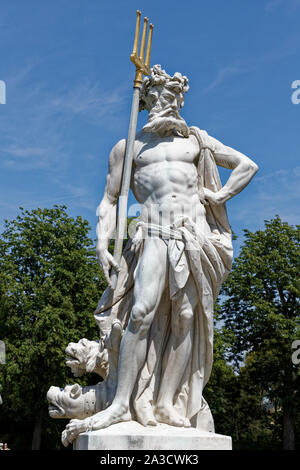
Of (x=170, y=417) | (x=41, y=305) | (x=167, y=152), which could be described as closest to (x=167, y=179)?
(x=167, y=152)

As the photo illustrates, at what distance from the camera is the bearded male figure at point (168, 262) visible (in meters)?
5.55

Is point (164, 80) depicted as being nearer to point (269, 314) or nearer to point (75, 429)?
point (75, 429)

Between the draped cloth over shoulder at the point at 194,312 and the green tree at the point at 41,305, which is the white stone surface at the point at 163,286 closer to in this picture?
the draped cloth over shoulder at the point at 194,312

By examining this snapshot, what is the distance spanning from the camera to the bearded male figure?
5.55 m

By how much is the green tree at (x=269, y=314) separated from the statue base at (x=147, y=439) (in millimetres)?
17036

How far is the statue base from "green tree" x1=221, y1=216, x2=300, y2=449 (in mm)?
17036

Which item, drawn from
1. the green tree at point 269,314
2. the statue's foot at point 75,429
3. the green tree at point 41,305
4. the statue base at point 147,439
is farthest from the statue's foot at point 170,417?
the green tree at point 269,314

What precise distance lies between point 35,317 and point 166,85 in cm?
1672

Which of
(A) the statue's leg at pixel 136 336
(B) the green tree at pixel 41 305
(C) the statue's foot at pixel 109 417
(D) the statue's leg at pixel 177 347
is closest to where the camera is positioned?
(C) the statue's foot at pixel 109 417

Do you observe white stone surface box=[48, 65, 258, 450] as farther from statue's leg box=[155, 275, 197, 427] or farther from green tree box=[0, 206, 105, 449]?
green tree box=[0, 206, 105, 449]

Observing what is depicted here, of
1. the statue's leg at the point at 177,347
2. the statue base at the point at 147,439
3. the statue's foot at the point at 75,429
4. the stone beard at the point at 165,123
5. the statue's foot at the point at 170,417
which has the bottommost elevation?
the statue base at the point at 147,439

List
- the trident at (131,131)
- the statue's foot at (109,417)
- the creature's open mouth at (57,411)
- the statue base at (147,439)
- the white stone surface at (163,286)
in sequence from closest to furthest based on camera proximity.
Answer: the statue base at (147,439) < the statue's foot at (109,417) < the white stone surface at (163,286) < the creature's open mouth at (57,411) < the trident at (131,131)

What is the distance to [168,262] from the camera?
5855mm

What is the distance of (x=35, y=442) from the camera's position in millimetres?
20625
